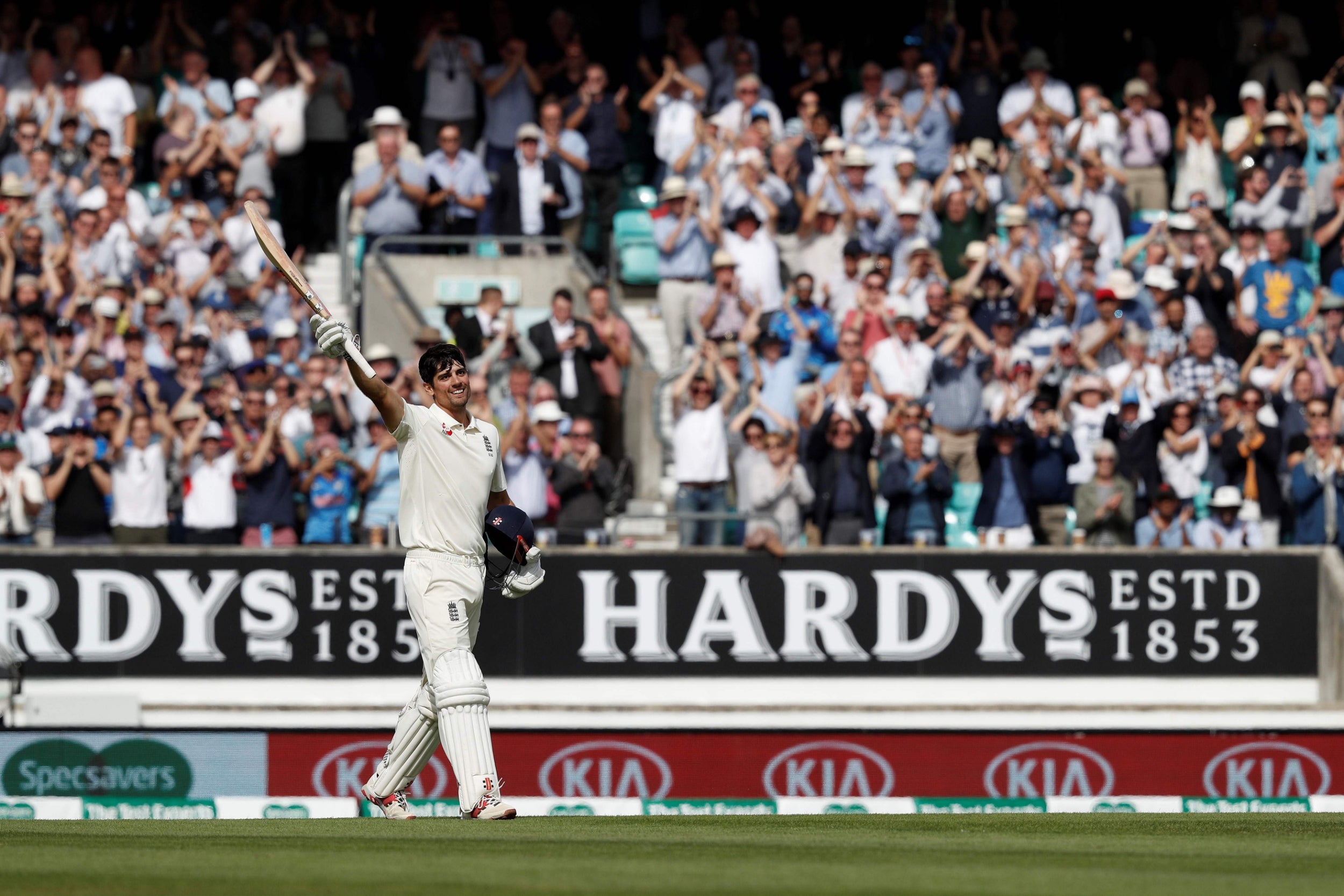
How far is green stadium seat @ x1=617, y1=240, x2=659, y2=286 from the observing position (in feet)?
67.9

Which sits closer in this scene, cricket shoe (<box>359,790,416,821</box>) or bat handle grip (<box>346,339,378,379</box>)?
bat handle grip (<box>346,339,378,379</box>)

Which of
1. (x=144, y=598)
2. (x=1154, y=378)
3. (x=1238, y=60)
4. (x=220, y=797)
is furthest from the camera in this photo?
(x=1238, y=60)

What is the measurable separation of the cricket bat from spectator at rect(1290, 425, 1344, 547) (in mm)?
10068

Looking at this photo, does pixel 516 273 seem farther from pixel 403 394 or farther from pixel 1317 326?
pixel 1317 326

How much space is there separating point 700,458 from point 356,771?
3.97m

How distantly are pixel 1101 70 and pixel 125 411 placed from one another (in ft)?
40.9

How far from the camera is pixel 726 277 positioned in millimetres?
18953

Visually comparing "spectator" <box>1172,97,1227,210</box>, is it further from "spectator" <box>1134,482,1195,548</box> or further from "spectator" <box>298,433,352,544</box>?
"spectator" <box>298,433,352,544</box>

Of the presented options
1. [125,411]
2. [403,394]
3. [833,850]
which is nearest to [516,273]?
[403,394]

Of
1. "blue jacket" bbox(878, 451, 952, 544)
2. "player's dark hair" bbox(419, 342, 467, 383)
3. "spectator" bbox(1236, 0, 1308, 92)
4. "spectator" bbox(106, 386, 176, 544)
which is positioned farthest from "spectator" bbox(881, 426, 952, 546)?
"player's dark hair" bbox(419, 342, 467, 383)

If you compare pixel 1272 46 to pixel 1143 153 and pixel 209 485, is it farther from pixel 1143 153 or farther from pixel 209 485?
pixel 209 485

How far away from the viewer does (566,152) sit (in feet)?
67.5

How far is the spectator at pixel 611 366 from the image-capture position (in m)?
18.6

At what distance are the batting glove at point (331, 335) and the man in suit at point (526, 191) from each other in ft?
36.3
